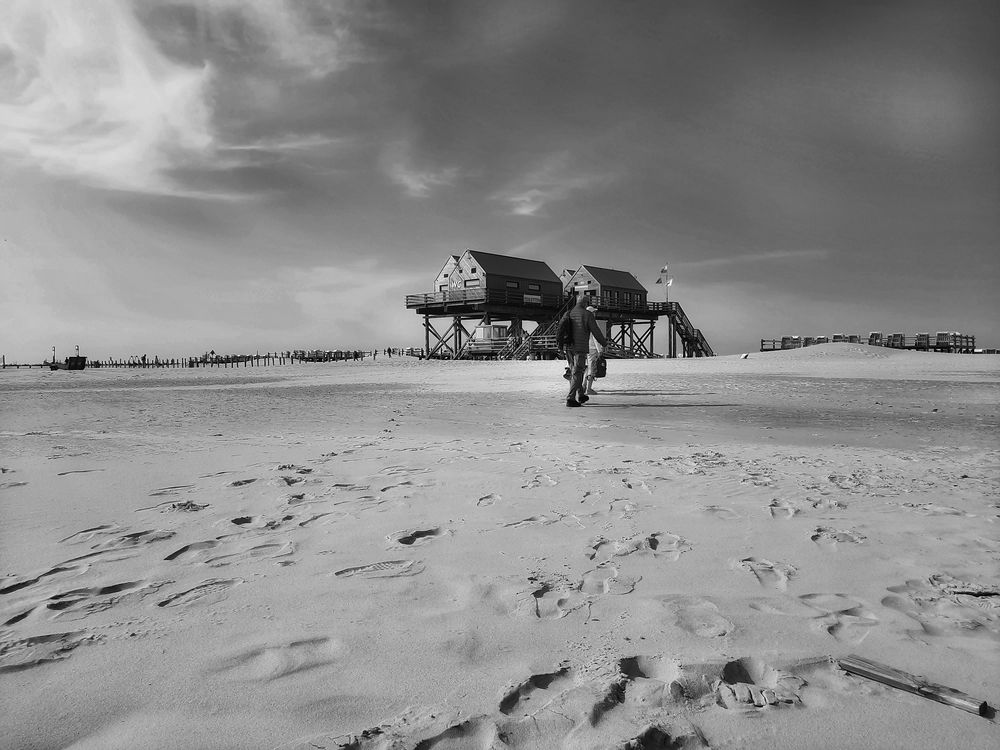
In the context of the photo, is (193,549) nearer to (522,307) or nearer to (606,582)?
(606,582)

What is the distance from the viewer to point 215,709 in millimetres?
1727

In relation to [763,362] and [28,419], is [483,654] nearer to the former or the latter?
[28,419]

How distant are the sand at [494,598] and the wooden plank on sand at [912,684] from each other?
3cm

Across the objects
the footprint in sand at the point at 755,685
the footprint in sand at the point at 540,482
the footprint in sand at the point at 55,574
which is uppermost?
the footprint in sand at the point at 540,482

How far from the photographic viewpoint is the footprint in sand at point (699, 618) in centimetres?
219

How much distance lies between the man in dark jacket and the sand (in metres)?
5.19

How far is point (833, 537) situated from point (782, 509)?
59cm

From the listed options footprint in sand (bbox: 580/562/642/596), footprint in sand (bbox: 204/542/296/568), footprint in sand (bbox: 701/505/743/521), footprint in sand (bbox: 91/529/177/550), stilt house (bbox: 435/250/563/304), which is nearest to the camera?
footprint in sand (bbox: 580/562/642/596)

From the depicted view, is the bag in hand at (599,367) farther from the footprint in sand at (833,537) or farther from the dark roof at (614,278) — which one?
the dark roof at (614,278)

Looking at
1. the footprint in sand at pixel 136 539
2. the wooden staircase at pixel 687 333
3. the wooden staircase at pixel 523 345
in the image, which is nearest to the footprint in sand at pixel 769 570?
the footprint in sand at pixel 136 539

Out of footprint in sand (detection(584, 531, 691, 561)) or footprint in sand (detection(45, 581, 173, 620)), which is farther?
footprint in sand (detection(584, 531, 691, 561))

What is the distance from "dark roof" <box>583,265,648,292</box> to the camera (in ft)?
186

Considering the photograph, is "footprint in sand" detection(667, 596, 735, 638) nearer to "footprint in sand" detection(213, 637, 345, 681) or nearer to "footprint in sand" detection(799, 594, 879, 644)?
"footprint in sand" detection(799, 594, 879, 644)

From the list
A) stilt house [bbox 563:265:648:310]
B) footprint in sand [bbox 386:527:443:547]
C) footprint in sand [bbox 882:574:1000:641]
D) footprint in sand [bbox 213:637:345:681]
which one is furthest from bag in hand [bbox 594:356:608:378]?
stilt house [bbox 563:265:648:310]
